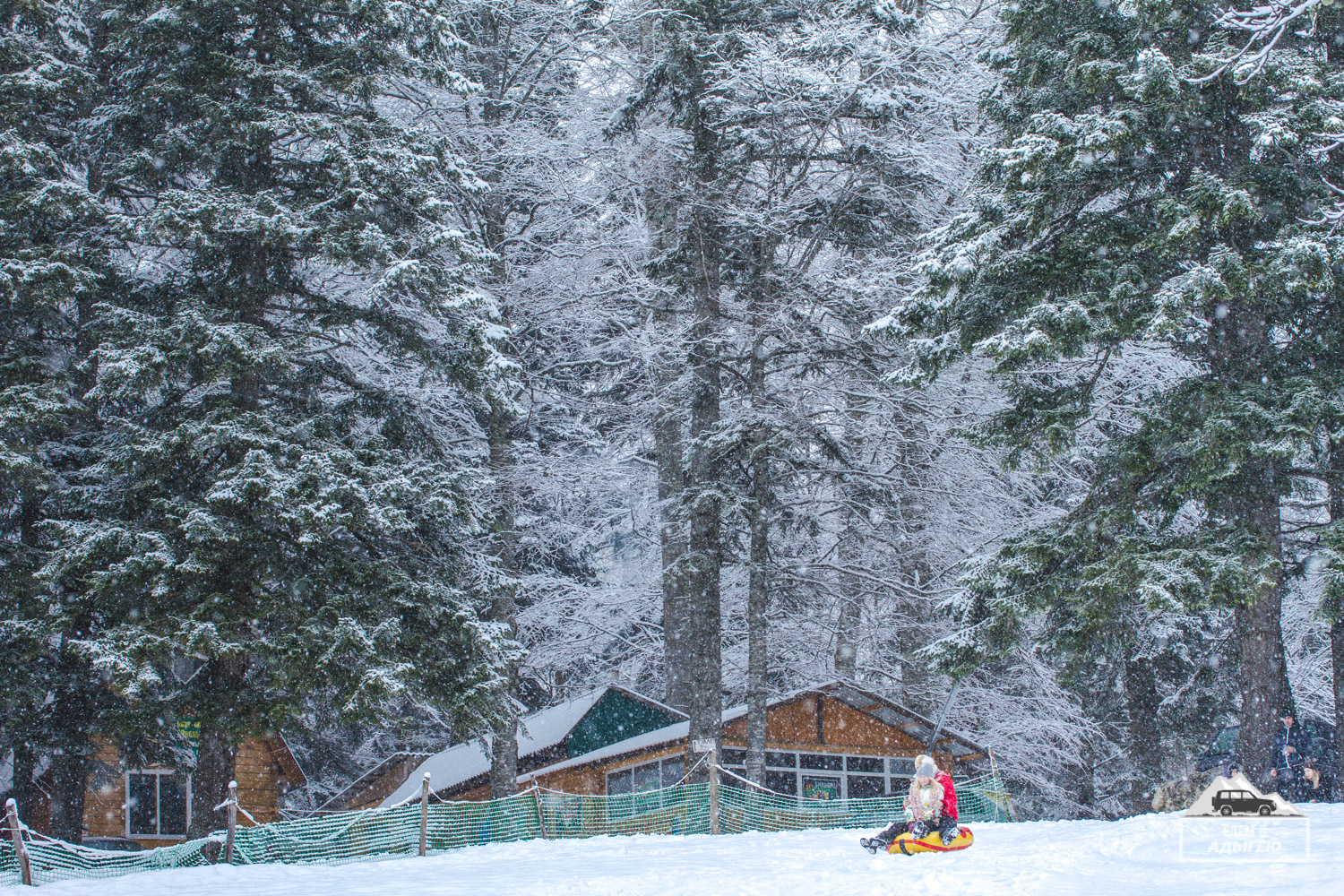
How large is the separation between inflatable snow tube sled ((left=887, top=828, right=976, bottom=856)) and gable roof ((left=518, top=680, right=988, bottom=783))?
9781 mm

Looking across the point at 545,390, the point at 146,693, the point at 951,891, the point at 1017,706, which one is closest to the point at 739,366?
the point at 545,390

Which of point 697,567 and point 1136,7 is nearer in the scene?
point 1136,7

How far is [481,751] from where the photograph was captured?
21328mm

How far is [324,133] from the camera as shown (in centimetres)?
1430

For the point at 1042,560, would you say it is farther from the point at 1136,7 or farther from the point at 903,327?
the point at 1136,7

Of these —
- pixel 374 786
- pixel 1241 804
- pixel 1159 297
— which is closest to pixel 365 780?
pixel 374 786

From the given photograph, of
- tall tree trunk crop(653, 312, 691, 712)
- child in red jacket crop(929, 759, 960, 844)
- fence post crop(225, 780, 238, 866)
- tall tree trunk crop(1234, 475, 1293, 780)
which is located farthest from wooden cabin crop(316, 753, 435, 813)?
tall tree trunk crop(1234, 475, 1293, 780)

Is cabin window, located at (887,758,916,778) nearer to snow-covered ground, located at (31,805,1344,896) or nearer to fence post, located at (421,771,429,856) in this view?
snow-covered ground, located at (31,805,1344,896)

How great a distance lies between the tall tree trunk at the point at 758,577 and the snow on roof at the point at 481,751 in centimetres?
494

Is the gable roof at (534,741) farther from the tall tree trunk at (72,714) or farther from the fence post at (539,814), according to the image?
the tall tree trunk at (72,714)

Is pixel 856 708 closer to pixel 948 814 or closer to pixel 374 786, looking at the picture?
pixel 374 786

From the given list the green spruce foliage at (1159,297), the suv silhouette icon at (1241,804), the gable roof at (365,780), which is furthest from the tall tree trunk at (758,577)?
the gable roof at (365,780)

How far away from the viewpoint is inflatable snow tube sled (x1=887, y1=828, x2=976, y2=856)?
10844mm

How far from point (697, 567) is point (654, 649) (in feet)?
25.0
